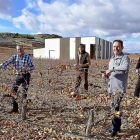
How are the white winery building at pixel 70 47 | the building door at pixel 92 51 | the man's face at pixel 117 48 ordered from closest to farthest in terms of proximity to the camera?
the man's face at pixel 117 48 < the white winery building at pixel 70 47 < the building door at pixel 92 51

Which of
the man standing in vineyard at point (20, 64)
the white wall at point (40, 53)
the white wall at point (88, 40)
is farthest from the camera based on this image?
the white wall at point (40, 53)

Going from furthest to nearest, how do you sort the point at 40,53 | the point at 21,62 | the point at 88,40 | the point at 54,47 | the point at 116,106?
the point at 40,53 < the point at 54,47 < the point at 88,40 < the point at 21,62 < the point at 116,106

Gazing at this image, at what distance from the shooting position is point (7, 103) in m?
4.66

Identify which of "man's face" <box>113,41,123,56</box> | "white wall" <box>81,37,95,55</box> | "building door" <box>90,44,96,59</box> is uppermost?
"white wall" <box>81,37,95,55</box>

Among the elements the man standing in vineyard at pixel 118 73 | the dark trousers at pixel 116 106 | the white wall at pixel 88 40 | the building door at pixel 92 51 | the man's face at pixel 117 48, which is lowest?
the dark trousers at pixel 116 106

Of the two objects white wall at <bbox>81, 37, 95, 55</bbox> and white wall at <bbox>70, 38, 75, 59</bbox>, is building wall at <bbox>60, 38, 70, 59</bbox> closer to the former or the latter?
white wall at <bbox>70, 38, 75, 59</bbox>

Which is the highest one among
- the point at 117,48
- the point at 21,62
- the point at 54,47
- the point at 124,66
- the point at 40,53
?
the point at 54,47

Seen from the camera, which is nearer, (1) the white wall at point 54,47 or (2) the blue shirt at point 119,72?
(2) the blue shirt at point 119,72

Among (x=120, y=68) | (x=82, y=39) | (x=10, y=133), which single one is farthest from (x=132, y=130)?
(x=82, y=39)

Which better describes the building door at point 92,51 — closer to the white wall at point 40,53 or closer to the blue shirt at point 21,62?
the white wall at point 40,53

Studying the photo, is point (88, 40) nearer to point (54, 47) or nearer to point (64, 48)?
point (64, 48)

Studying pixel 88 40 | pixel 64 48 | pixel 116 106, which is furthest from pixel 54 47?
pixel 116 106

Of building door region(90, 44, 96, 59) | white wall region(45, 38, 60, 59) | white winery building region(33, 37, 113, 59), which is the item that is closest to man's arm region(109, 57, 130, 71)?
white winery building region(33, 37, 113, 59)

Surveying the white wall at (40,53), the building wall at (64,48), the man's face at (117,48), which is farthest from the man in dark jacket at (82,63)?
the white wall at (40,53)
